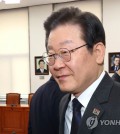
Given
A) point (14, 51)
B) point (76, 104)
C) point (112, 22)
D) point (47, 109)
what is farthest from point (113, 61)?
point (76, 104)

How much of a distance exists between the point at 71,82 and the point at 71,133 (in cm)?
24

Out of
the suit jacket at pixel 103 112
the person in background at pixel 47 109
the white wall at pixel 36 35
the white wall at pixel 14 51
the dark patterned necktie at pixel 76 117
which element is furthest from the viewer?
the white wall at pixel 14 51

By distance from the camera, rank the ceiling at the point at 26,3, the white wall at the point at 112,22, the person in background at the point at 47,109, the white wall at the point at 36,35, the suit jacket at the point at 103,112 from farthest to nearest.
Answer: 1. the white wall at the point at 36,35
2. the ceiling at the point at 26,3
3. the white wall at the point at 112,22
4. the person in background at the point at 47,109
5. the suit jacket at the point at 103,112

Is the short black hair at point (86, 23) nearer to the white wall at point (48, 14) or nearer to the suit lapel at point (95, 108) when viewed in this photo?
the suit lapel at point (95, 108)

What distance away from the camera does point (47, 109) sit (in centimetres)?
225

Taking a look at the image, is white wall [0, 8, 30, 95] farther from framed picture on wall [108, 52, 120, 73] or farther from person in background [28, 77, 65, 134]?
person in background [28, 77, 65, 134]

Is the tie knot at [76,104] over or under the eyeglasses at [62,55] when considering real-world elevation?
under

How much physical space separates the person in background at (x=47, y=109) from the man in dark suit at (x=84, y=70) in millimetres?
932

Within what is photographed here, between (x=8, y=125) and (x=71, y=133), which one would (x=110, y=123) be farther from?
(x=8, y=125)

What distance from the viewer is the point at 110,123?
1152 mm

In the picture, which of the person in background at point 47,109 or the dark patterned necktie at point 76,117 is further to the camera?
the person in background at point 47,109

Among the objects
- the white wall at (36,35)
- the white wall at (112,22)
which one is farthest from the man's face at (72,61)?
the white wall at (36,35)

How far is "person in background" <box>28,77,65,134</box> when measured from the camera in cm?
223

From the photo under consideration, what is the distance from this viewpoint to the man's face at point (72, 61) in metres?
1.19
